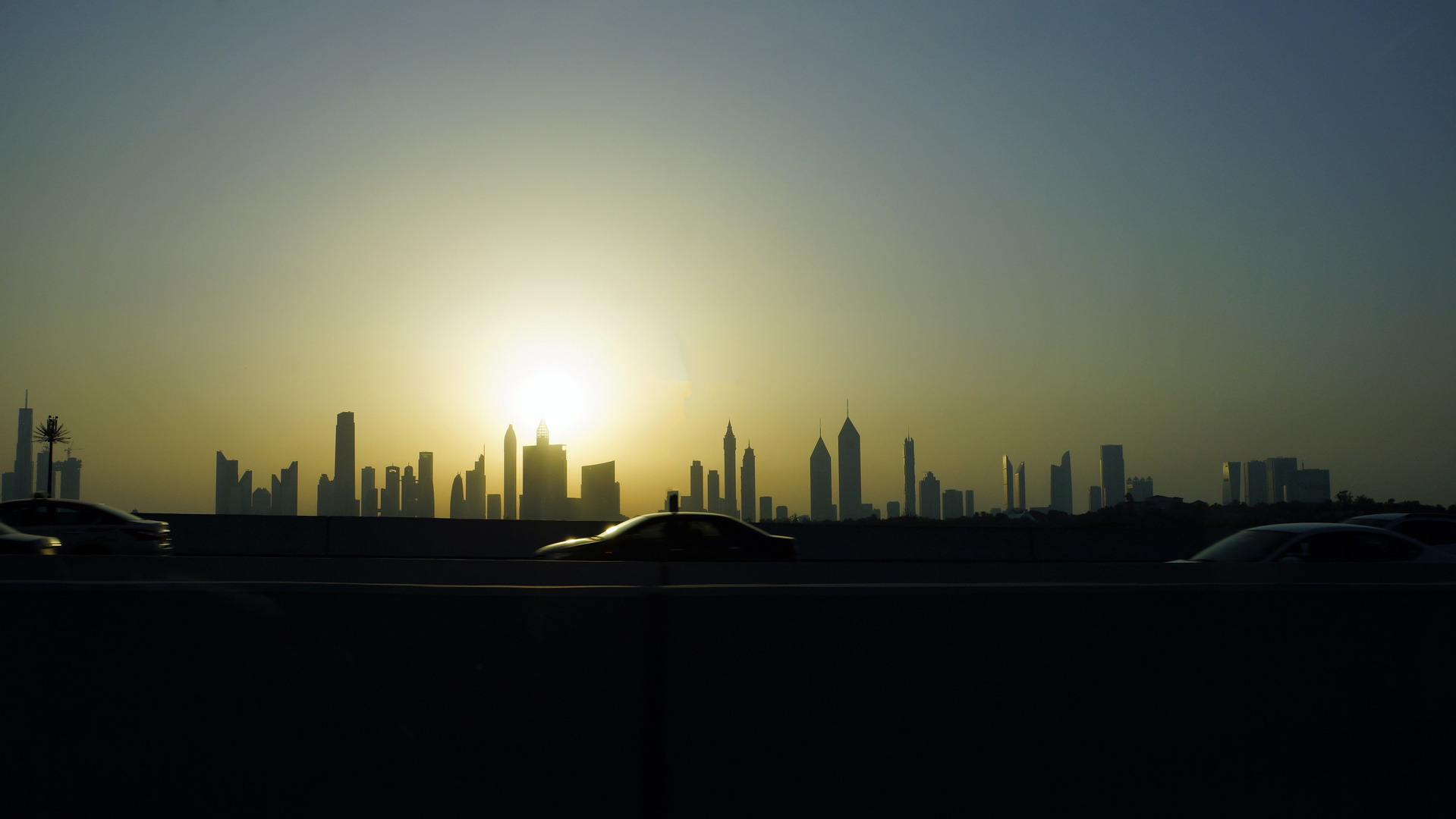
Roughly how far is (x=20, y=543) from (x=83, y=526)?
348 cm

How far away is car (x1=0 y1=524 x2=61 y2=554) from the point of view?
13781mm

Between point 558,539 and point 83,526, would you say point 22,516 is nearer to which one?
point 83,526

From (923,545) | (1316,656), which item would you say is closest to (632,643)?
(1316,656)

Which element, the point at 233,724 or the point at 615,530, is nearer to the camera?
the point at 233,724

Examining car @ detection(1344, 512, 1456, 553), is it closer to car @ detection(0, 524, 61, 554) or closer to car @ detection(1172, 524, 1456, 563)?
car @ detection(1172, 524, 1456, 563)

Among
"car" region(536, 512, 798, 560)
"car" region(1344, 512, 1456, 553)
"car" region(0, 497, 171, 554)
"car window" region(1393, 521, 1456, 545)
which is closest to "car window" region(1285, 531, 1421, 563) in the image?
"car" region(1344, 512, 1456, 553)

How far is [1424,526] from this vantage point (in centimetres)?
1417

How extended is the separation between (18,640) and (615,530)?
12.2 meters

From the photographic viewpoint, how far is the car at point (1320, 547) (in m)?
11.6

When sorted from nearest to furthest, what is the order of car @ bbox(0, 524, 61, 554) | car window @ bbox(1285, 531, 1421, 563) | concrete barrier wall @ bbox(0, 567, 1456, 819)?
concrete barrier wall @ bbox(0, 567, 1456, 819) < car window @ bbox(1285, 531, 1421, 563) < car @ bbox(0, 524, 61, 554)

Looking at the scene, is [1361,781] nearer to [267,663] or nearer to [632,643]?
[632,643]

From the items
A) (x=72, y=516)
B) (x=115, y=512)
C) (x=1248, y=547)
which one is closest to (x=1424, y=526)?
(x=1248, y=547)

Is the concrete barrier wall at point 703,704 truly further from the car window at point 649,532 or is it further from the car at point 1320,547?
the car window at point 649,532

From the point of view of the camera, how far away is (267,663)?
362cm
